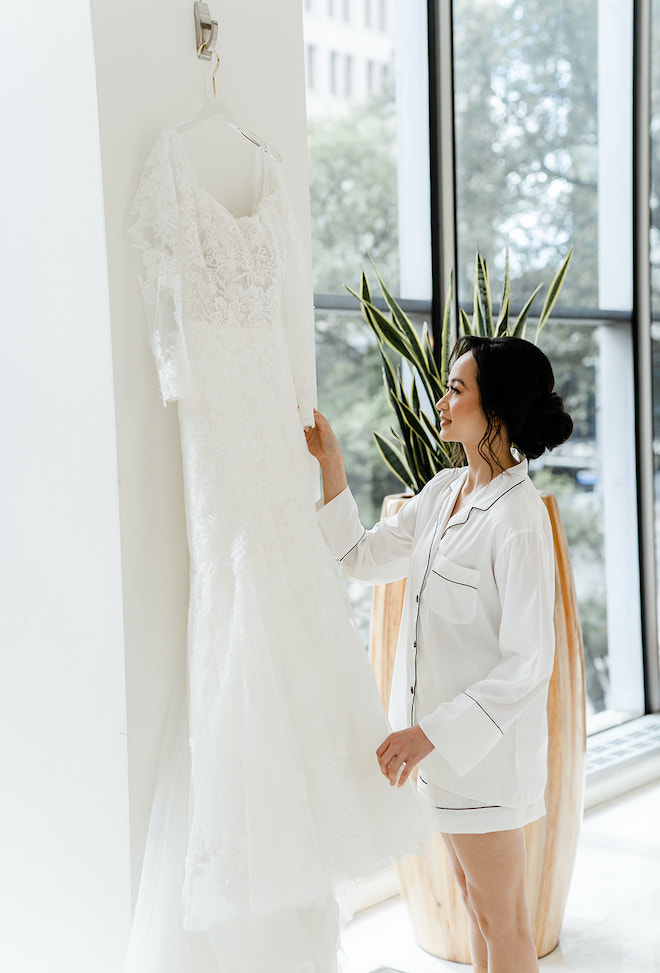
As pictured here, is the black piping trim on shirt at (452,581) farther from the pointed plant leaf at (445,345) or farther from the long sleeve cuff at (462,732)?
the pointed plant leaf at (445,345)

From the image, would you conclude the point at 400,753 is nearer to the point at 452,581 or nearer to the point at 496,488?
the point at 452,581

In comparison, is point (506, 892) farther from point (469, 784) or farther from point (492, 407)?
point (492, 407)

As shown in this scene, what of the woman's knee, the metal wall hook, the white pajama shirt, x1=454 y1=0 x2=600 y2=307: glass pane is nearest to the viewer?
the metal wall hook

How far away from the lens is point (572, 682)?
101 inches

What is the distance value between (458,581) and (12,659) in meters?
0.90

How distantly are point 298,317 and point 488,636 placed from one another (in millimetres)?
759

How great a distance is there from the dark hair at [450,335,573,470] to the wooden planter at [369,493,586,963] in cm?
58

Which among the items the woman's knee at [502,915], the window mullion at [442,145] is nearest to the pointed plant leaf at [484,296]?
the window mullion at [442,145]

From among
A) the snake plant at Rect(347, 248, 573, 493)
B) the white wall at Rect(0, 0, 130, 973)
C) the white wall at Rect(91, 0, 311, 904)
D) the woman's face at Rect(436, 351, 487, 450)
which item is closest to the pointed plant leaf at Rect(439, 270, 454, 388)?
the snake plant at Rect(347, 248, 573, 493)

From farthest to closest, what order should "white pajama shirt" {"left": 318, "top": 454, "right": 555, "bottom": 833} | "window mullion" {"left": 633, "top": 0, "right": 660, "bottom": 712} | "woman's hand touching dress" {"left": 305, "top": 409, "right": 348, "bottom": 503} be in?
"window mullion" {"left": 633, "top": 0, "right": 660, "bottom": 712}, "woman's hand touching dress" {"left": 305, "top": 409, "right": 348, "bottom": 503}, "white pajama shirt" {"left": 318, "top": 454, "right": 555, "bottom": 833}

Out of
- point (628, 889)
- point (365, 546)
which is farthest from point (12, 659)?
point (628, 889)

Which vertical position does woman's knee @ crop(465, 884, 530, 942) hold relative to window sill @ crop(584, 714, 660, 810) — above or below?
above

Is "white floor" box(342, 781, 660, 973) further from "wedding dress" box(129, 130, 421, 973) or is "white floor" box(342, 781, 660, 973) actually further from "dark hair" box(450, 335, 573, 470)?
"dark hair" box(450, 335, 573, 470)

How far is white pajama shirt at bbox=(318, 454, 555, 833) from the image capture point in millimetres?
1836
